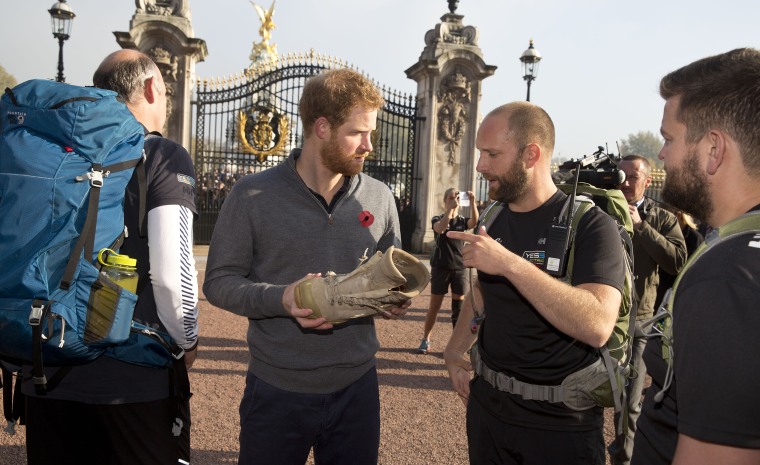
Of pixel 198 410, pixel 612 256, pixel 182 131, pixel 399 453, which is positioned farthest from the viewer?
pixel 182 131

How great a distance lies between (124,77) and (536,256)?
6.04 feet

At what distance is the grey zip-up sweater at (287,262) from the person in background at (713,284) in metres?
1.22

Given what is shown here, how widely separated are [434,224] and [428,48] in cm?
958

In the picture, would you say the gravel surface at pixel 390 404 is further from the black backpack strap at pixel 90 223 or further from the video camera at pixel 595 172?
the black backpack strap at pixel 90 223

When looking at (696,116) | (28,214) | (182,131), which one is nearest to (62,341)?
(28,214)

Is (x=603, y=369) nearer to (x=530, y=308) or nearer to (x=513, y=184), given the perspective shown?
(x=530, y=308)

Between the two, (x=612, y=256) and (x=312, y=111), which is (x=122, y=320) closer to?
(x=312, y=111)

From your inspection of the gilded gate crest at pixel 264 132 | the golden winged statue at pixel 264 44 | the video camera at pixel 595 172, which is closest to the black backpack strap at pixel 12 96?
the video camera at pixel 595 172

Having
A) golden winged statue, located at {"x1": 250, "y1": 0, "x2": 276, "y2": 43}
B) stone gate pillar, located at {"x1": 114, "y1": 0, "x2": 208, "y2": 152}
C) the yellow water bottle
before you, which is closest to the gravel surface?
the yellow water bottle

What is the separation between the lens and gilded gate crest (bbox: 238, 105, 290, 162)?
15045mm

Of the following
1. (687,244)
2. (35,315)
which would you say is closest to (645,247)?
(687,244)

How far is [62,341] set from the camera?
1949mm

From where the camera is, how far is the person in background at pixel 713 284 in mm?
1246

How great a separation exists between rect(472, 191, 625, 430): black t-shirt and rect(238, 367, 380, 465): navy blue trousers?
543mm
